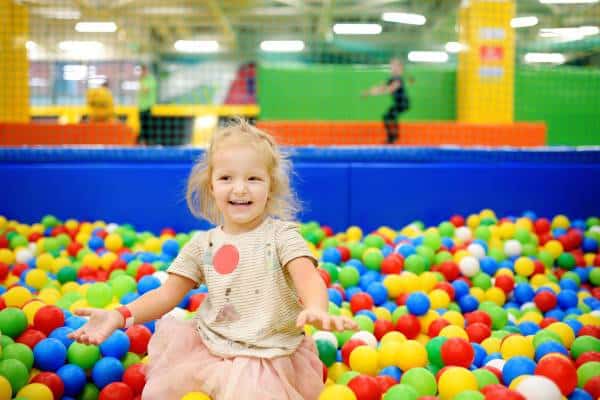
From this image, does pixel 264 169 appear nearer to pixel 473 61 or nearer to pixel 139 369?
pixel 139 369

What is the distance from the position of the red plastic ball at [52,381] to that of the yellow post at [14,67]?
7.10 metres

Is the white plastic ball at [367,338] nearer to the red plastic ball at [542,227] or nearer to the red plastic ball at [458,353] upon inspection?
the red plastic ball at [458,353]

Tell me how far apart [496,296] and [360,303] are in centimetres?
51

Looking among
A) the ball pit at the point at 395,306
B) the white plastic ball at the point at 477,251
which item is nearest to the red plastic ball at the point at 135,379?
the ball pit at the point at 395,306

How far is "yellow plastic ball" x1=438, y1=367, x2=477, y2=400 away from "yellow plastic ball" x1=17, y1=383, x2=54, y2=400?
2.57ft

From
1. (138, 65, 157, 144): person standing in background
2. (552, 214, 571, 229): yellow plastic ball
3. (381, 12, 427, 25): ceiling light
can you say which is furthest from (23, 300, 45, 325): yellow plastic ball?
(381, 12, 427, 25): ceiling light

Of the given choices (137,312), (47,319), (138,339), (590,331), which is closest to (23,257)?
(47,319)

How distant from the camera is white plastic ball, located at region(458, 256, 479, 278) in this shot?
233 centimetres

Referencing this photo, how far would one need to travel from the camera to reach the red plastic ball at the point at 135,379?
146 cm

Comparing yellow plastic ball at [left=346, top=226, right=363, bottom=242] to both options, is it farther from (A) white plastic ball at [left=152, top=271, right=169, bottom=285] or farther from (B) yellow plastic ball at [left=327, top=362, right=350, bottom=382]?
(B) yellow plastic ball at [left=327, top=362, right=350, bottom=382]

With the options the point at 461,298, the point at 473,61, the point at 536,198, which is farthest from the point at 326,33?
the point at 461,298

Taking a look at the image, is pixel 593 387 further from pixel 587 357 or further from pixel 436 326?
pixel 436 326

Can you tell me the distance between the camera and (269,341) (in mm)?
1334

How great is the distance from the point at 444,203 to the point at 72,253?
167 cm
